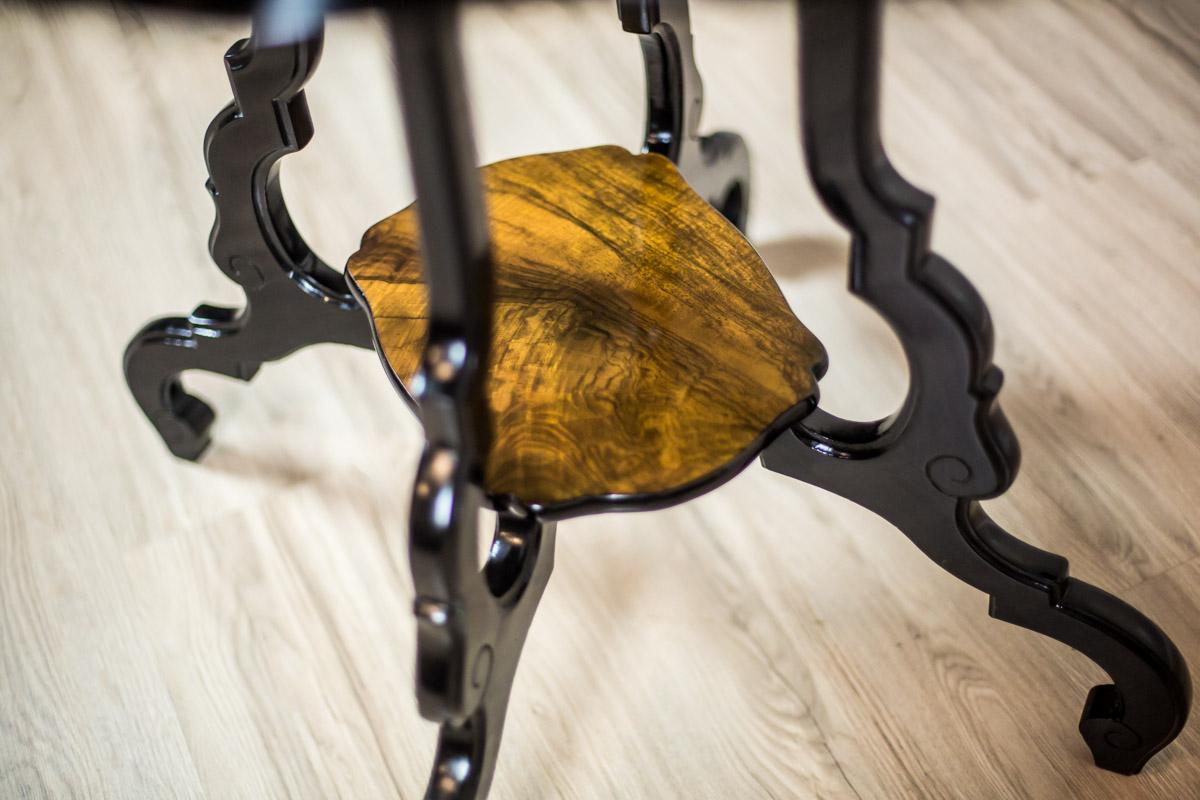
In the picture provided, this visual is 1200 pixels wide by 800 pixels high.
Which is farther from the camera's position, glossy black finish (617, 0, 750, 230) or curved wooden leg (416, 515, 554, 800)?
glossy black finish (617, 0, 750, 230)

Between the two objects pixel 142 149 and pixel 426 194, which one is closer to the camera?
pixel 426 194

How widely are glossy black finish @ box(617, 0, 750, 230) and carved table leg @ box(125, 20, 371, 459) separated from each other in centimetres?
27

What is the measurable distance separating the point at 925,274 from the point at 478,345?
0.25 meters

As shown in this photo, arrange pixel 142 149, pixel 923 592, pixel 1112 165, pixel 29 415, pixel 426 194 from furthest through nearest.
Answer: pixel 142 149
pixel 1112 165
pixel 29 415
pixel 923 592
pixel 426 194

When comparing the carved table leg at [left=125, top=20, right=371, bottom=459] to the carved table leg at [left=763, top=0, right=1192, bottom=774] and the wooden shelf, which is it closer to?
the wooden shelf

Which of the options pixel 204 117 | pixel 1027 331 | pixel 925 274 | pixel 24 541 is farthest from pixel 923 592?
pixel 204 117

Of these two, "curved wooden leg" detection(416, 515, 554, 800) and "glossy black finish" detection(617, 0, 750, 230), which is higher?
"glossy black finish" detection(617, 0, 750, 230)

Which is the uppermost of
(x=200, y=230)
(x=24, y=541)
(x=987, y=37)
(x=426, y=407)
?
(x=426, y=407)

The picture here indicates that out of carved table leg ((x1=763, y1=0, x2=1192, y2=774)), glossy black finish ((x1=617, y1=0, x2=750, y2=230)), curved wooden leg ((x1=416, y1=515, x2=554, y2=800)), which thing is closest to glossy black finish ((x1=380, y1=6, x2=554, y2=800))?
curved wooden leg ((x1=416, y1=515, x2=554, y2=800))

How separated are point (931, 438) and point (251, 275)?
1.86 feet

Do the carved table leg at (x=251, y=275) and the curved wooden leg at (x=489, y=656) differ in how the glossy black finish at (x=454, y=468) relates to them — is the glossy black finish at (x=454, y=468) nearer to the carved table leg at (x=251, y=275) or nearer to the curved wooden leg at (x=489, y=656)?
the curved wooden leg at (x=489, y=656)

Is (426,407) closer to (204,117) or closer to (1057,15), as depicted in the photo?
(204,117)

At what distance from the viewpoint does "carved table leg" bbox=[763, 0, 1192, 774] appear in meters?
0.60

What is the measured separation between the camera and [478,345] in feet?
2.20
